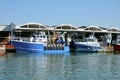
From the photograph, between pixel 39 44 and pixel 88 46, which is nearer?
pixel 39 44

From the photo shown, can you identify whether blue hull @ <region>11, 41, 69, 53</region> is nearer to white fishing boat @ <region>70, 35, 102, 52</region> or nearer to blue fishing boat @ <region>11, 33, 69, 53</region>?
blue fishing boat @ <region>11, 33, 69, 53</region>

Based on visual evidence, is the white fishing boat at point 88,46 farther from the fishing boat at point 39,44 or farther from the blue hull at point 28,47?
the blue hull at point 28,47

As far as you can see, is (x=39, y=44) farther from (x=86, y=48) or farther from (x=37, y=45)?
(x=86, y=48)

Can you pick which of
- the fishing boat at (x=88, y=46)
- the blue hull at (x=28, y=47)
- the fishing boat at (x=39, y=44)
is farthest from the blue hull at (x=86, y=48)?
the blue hull at (x=28, y=47)

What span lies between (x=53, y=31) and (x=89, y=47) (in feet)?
39.1

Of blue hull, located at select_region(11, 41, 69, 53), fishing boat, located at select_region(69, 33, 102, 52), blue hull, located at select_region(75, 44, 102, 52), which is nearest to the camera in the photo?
blue hull, located at select_region(11, 41, 69, 53)

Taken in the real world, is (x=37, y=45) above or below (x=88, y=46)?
above

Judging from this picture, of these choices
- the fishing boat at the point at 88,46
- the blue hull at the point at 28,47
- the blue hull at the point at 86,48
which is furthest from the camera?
the fishing boat at the point at 88,46

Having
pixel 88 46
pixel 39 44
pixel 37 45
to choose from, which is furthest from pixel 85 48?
pixel 37 45

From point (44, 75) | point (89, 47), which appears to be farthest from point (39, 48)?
point (44, 75)

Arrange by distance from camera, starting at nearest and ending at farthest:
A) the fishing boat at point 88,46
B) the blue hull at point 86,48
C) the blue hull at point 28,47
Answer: the blue hull at point 28,47 < the blue hull at point 86,48 < the fishing boat at point 88,46

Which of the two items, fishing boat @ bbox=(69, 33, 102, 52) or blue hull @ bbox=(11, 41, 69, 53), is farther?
fishing boat @ bbox=(69, 33, 102, 52)

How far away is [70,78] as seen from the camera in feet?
101

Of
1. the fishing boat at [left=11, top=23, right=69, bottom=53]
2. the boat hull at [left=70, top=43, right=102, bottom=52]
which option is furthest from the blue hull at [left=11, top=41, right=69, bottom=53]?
the boat hull at [left=70, top=43, right=102, bottom=52]
